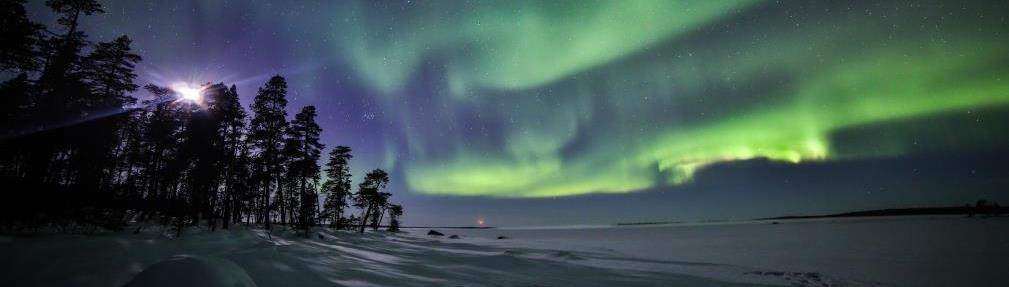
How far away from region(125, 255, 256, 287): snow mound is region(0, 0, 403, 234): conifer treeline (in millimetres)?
12230

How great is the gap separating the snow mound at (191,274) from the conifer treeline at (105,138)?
12230 mm

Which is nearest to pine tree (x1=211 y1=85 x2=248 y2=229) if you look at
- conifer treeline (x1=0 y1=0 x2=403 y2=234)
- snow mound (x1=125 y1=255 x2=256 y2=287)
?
conifer treeline (x1=0 y1=0 x2=403 y2=234)

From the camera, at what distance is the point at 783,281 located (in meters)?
11.0

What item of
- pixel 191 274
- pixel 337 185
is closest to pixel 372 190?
pixel 337 185

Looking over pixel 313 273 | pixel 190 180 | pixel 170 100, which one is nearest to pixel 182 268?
pixel 313 273

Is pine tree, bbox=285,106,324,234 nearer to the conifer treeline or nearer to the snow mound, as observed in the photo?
the conifer treeline

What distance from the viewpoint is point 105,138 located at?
72.8ft

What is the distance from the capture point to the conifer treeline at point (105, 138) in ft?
47.3

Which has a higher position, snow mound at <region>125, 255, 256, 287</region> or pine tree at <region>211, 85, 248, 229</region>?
pine tree at <region>211, 85, 248, 229</region>

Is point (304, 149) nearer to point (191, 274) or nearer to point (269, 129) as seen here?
point (269, 129)

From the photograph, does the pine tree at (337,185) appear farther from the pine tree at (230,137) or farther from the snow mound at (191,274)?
the snow mound at (191,274)

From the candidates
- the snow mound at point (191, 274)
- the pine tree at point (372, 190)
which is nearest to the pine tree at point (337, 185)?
the pine tree at point (372, 190)

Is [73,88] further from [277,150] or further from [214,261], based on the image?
[214,261]

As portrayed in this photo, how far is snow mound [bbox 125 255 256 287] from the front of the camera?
4258 mm
